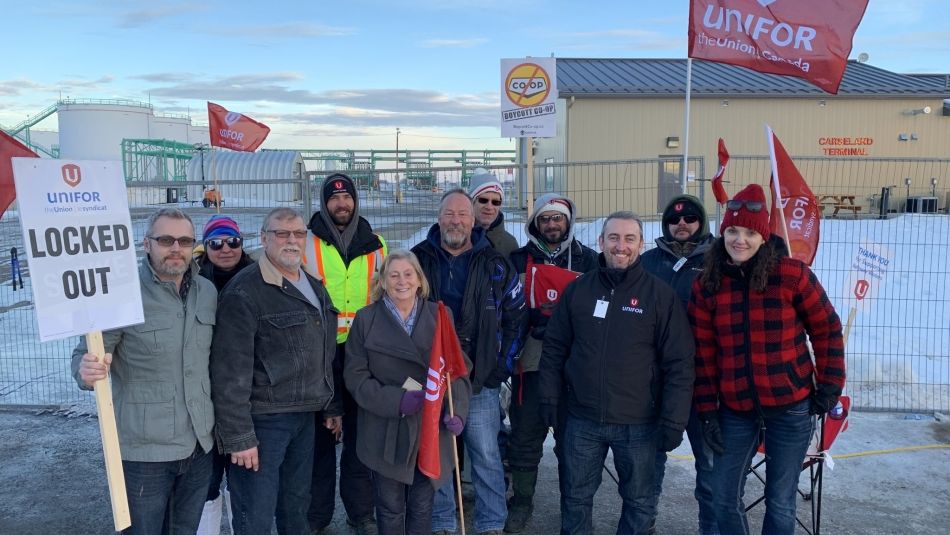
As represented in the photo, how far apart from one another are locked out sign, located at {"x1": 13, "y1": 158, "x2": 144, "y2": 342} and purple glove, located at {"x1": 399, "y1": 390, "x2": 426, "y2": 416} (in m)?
1.31

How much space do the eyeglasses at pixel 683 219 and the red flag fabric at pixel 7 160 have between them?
4.04 meters

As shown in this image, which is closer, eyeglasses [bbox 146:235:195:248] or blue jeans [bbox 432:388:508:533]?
eyeglasses [bbox 146:235:195:248]

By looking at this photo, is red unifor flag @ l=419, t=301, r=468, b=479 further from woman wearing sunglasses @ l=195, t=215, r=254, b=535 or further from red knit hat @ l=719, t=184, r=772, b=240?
red knit hat @ l=719, t=184, r=772, b=240

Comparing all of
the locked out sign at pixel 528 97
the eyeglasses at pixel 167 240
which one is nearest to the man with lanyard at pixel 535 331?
the locked out sign at pixel 528 97

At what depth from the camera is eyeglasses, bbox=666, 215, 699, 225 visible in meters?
4.29

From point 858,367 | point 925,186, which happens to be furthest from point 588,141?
point 858,367

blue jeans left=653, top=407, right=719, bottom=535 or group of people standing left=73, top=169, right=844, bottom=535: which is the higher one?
group of people standing left=73, top=169, right=844, bottom=535

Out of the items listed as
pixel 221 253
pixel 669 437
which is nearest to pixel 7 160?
pixel 221 253

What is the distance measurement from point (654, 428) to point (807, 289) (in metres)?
1.09

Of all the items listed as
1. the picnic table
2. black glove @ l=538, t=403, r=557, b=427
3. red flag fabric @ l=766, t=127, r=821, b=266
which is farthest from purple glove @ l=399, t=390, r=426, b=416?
the picnic table

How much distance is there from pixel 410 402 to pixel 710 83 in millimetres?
20285

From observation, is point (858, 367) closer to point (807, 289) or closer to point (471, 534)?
point (807, 289)

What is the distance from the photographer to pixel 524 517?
432cm

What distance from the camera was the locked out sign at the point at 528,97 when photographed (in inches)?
232
